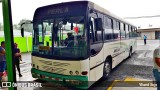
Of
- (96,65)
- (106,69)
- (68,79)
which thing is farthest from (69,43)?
(106,69)

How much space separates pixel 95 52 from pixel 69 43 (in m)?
0.95

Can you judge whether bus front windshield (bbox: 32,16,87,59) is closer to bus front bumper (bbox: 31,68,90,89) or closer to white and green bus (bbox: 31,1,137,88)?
white and green bus (bbox: 31,1,137,88)

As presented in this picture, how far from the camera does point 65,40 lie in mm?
4801

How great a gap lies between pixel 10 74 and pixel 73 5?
269 centimetres

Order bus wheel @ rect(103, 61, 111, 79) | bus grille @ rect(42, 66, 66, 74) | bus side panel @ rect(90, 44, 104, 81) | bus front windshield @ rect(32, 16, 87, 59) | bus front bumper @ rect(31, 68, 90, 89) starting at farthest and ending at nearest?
bus wheel @ rect(103, 61, 111, 79) < bus side panel @ rect(90, 44, 104, 81) < bus grille @ rect(42, 66, 66, 74) < bus front windshield @ rect(32, 16, 87, 59) < bus front bumper @ rect(31, 68, 90, 89)

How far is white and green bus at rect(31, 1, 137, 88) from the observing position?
4465mm

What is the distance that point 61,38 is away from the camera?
4.89m

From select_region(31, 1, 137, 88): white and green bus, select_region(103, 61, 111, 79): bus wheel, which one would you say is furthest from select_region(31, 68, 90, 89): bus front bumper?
select_region(103, 61, 111, 79): bus wheel

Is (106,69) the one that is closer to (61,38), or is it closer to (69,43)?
(69,43)

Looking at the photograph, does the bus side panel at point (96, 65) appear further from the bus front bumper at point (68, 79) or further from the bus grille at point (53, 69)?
the bus grille at point (53, 69)

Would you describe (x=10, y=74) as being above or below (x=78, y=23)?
below

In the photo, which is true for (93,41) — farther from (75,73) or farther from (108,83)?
(108,83)

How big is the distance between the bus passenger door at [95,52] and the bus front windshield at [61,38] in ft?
1.41

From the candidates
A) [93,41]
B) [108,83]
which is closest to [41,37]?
[93,41]
